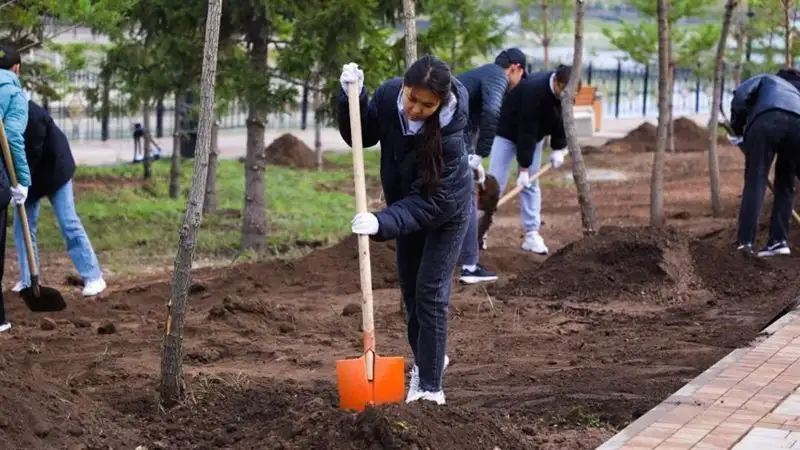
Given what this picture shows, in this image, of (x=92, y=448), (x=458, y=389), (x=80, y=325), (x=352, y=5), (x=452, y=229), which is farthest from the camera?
(x=352, y=5)

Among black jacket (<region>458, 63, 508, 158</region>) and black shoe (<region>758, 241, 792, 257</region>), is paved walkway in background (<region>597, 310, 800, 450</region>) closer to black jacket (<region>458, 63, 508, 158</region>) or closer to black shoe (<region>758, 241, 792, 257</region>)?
black jacket (<region>458, 63, 508, 158</region>)

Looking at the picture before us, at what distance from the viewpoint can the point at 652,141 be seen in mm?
26312

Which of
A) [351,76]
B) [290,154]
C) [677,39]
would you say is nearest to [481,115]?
[351,76]

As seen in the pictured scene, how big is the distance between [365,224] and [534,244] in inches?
295

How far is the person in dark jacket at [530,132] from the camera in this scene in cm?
1238

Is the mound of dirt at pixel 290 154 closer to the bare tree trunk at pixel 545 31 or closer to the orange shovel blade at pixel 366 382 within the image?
the bare tree trunk at pixel 545 31

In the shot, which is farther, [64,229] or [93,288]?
[93,288]

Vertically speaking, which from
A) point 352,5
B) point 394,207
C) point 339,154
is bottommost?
point 339,154

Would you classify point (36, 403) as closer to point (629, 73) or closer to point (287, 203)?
point (287, 203)

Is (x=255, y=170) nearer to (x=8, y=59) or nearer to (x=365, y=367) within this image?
(x=8, y=59)

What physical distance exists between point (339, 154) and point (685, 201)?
9229 millimetres

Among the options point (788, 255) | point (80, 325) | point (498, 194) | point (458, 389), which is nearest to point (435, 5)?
point (498, 194)

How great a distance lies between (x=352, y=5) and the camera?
12.3m

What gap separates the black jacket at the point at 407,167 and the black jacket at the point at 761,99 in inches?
236
